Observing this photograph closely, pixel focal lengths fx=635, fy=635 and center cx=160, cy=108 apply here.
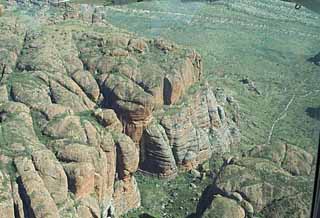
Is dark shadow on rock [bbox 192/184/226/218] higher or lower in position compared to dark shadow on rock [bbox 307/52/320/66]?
lower

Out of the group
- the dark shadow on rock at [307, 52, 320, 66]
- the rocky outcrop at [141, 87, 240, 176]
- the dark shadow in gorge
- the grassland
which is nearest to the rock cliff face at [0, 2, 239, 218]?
the rocky outcrop at [141, 87, 240, 176]

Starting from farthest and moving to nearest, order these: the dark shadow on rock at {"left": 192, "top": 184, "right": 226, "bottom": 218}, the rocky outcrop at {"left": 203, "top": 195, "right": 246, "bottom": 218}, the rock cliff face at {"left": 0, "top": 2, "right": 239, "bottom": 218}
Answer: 1. the dark shadow on rock at {"left": 192, "top": 184, "right": 226, "bottom": 218}
2. the rocky outcrop at {"left": 203, "top": 195, "right": 246, "bottom": 218}
3. the rock cliff face at {"left": 0, "top": 2, "right": 239, "bottom": 218}

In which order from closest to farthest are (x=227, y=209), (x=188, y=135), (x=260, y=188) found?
(x=260, y=188), (x=227, y=209), (x=188, y=135)

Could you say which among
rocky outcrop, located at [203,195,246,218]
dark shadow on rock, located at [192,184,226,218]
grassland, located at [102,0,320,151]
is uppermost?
grassland, located at [102,0,320,151]

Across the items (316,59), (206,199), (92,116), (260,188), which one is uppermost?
(316,59)

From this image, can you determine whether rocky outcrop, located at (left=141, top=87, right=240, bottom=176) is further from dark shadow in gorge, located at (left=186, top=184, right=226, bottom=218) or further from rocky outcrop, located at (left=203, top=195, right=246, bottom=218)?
rocky outcrop, located at (left=203, top=195, right=246, bottom=218)

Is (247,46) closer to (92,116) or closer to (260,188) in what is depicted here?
(92,116)

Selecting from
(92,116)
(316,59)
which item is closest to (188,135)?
(92,116)

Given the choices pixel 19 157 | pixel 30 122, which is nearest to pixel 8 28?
pixel 30 122

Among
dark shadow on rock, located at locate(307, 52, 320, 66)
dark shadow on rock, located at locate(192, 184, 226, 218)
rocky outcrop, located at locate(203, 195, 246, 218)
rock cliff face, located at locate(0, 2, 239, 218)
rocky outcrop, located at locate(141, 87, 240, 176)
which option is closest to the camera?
rock cliff face, located at locate(0, 2, 239, 218)
